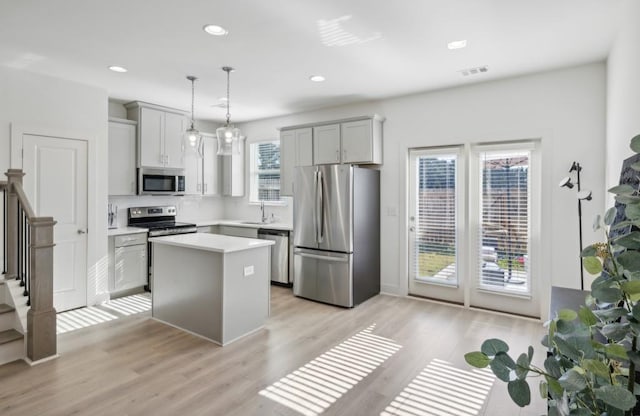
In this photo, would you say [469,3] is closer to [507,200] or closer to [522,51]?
[522,51]

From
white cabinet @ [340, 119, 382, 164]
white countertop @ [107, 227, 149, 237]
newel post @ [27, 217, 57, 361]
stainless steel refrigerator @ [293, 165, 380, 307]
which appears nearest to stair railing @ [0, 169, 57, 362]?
newel post @ [27, 217, 57, 361]

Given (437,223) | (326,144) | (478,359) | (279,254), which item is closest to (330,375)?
(478,359)

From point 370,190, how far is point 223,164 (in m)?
2.97

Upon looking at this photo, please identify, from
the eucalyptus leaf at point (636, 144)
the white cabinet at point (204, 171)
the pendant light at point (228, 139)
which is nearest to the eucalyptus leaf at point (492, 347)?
→ the eucalyptus leaf at point (636, 144)

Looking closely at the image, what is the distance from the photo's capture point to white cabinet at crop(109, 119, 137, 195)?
4992 millimetres

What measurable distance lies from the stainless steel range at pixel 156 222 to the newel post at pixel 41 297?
1.97m

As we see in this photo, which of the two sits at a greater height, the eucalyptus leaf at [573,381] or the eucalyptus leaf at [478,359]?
the eucalyptus leaf at [573,381]

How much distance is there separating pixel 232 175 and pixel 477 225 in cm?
406

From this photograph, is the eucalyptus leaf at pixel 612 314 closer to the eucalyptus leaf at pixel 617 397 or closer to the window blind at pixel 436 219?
the eucalyptus leaf at pixel 617 397

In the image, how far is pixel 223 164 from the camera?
655cm

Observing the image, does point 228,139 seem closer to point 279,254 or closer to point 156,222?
point 279,254

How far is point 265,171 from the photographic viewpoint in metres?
6.46

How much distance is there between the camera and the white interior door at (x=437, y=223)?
4535mm

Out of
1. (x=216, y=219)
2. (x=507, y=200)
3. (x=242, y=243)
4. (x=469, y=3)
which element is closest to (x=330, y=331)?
(x=242, y=243)
